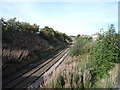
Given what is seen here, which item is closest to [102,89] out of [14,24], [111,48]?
[111,48]

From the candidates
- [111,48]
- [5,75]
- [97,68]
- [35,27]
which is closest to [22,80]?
[5,75]

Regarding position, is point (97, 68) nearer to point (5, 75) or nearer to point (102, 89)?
point (102, 89)

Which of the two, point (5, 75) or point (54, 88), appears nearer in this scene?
point (54, 88)

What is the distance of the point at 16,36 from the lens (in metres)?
23.8

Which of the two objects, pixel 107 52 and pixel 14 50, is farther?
pixel 14 50

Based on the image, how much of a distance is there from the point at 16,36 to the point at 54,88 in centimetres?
1867

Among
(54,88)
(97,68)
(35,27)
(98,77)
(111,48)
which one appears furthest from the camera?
(35,27)

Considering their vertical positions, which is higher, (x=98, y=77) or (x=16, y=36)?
(x=16, y=36)

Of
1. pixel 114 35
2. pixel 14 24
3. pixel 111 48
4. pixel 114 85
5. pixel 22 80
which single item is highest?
pixel 14 24

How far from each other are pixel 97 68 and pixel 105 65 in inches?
19.4

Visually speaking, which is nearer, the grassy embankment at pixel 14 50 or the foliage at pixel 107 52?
the foliage at pixel 107 52

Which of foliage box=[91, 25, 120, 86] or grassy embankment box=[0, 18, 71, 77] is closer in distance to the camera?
foliage box=[91, 25, 120, 86]

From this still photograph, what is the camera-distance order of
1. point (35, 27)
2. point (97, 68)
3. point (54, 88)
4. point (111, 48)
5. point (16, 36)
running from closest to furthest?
point (54, 88)
point (97, 68)
point (111, 48)
point (16, 36)
point (35, 27)

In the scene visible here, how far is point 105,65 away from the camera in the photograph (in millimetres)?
9398
